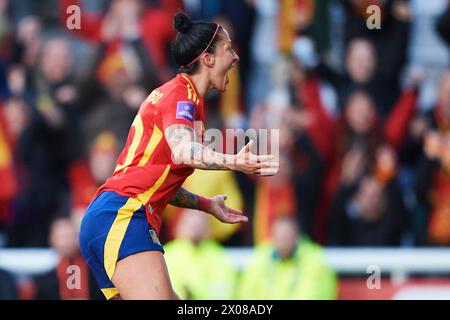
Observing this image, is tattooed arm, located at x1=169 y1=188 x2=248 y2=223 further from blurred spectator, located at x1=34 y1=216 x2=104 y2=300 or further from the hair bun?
blurred spectator, located at x1=34 y1=216 x2=104 y2=300

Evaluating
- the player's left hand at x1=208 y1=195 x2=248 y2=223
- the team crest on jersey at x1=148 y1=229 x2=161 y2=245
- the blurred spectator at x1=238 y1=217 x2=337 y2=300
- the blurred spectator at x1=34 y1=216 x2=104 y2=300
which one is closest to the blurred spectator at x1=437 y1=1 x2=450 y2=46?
the blurred spectator at x1=238 y1=217 x2=337 y2=300

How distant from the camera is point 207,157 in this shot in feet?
18.1

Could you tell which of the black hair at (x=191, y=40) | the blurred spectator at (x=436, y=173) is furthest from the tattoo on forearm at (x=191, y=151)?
the blurred spectator at (x=436, y=173)

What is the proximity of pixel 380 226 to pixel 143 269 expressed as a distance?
4.20 meters

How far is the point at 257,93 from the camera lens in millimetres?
9953

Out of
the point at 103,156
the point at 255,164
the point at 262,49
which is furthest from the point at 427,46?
the point at 255,164

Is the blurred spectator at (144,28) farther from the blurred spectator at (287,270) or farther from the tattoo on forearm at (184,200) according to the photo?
the tattoo on forearm at (184,200)

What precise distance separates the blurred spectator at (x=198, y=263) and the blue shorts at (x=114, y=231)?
3281mm

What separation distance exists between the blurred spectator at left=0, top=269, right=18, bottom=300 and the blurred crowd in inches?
14.8

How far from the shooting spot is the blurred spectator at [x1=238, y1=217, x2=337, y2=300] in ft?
30.1

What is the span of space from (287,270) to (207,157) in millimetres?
3830

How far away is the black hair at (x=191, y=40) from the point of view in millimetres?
6176

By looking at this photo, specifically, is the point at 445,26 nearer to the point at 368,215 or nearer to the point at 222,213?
the point at 368,215
